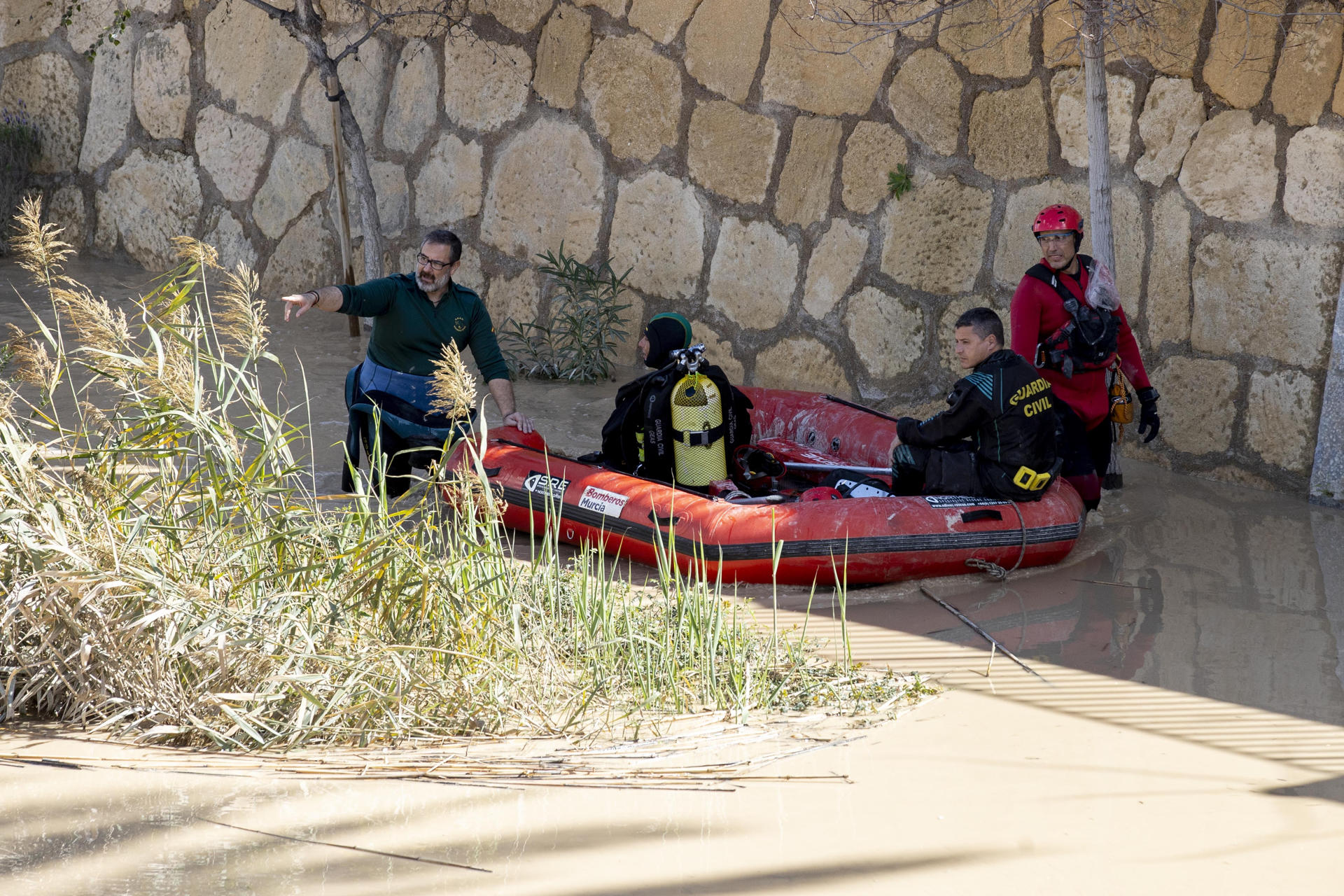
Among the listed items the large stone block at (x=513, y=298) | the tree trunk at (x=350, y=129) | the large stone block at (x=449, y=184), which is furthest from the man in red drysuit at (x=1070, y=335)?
the tree trunk at (x=350, y=129)

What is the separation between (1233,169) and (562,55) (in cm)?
408

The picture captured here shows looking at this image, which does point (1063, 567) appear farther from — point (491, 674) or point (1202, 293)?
point (491, 674)

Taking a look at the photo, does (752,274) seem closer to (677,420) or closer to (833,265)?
(833,265)

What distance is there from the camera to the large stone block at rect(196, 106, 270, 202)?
938 cm

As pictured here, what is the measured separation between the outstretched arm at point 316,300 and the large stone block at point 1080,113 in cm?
357

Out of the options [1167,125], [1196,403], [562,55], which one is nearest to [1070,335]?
[1196,403]

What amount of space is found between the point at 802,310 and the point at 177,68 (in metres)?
5.35

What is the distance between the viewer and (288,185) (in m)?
9.26

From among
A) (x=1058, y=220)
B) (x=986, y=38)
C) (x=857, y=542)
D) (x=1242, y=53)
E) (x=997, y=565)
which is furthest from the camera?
(x=986, y=38)

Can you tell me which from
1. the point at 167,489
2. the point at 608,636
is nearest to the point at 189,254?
the point at 167,489

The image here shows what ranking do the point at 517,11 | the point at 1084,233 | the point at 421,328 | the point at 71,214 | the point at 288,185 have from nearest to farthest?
1. the point at 421,328
2. the point at 1084,233
3. the point at 517,11
4. the point at 288,185
5. the point at 71,214

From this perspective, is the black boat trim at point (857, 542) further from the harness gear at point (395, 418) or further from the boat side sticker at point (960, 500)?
the harness gear at point (395, 418)

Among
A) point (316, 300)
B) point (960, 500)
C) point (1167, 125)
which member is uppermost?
point (1167, 125)

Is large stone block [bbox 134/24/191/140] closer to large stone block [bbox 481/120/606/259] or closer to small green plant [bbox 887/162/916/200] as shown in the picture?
large stone block [bbox 481/120/606/259]
